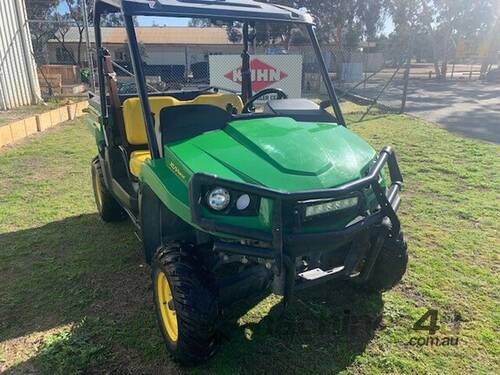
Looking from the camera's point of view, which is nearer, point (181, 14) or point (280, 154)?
point (280, 154)

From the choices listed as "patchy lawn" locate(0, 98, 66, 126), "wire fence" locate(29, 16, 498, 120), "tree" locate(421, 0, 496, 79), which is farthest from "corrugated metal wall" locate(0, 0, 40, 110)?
"tree" locate(421, 0, 496, 79)

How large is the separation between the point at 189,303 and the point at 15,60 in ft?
37.9

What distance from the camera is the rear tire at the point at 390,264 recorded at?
275cm

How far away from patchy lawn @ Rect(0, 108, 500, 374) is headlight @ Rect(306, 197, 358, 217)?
2.95ft

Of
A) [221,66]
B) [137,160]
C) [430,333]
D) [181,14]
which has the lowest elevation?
[430,333]

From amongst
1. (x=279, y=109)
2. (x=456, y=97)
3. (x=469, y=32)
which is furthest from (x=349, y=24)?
(x=279, y=109)

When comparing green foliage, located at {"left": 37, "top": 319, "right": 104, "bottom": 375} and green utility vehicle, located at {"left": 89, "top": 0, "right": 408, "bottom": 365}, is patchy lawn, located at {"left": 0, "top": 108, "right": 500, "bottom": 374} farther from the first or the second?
green utility vehicle, located at {"left": 89, "top": 0, "right": 408, "bottom": 365}

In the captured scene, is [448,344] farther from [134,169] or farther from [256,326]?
[134,169]

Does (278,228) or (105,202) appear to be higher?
(278,228)

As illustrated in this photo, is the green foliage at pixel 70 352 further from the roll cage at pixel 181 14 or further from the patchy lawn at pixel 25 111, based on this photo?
the patchy lawn at pixel 25 111

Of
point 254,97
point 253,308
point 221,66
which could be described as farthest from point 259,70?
point 253,308

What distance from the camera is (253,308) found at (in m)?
2.92

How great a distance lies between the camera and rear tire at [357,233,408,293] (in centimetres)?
275

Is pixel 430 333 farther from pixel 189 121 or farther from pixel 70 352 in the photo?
pixel 70 352
